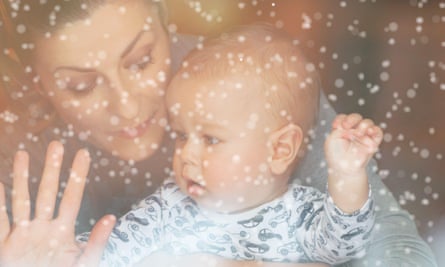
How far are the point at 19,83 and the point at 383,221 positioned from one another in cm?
42

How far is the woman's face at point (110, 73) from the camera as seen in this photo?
80 centimetres

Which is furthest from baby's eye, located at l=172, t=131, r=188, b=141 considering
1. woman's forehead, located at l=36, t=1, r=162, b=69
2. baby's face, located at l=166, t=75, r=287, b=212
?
woman's forehead, located at l=36, t=1, r=162, b=69

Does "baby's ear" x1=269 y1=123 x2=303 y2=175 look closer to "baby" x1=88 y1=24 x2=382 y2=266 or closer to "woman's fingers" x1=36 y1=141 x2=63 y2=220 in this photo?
"baby" x1=88 y1=24 x2=382 y2=266

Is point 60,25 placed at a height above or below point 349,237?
above

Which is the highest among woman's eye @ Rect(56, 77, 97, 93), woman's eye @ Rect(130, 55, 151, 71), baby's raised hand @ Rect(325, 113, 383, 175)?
woman's eye @ Rect(130, 55, 151, 71)

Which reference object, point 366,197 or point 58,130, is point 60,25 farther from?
point 366,197

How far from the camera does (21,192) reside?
81 centimetres

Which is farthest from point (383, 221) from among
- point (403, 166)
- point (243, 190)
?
point (243, 190)

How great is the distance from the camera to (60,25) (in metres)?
0.79

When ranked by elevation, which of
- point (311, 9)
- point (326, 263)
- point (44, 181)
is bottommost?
point (326, 263)

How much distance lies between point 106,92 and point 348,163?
26 cm

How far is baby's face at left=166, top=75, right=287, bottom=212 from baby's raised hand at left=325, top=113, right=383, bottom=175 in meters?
0.06

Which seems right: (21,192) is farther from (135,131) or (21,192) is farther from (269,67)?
(269,67)

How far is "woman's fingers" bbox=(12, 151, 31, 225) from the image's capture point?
81 cm
